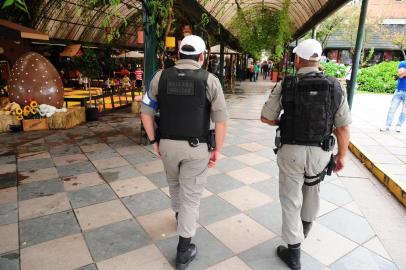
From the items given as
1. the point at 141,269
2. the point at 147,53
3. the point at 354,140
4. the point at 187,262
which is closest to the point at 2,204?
the point at 141,269

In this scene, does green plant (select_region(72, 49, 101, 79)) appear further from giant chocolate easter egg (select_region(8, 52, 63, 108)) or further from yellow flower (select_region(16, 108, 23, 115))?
yellow flower (select_region(16, 108, 23, 115))

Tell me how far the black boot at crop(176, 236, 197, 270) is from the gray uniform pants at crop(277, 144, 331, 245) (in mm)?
858

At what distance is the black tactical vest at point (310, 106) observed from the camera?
2447mm

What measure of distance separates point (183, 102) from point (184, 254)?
133 cm

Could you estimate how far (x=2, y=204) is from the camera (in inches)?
144

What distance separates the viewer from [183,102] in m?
2.52

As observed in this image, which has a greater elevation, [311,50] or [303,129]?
[311,50]

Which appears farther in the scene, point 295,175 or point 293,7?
point 293,7

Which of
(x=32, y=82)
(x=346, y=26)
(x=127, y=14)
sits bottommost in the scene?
(x=32, y=82)

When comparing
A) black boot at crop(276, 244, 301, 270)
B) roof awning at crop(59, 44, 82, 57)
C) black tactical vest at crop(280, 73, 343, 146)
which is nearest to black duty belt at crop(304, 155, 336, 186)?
black tactical vest at crop(280, 73, 343, 146)

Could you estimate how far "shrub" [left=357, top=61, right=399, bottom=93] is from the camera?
55.3ft

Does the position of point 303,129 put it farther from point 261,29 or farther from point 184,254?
point 261,29

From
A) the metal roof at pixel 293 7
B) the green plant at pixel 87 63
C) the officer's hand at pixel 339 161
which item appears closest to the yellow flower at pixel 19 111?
the metal roof at pixel 293 7

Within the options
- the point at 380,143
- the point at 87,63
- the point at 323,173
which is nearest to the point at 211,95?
the point at 323,173
